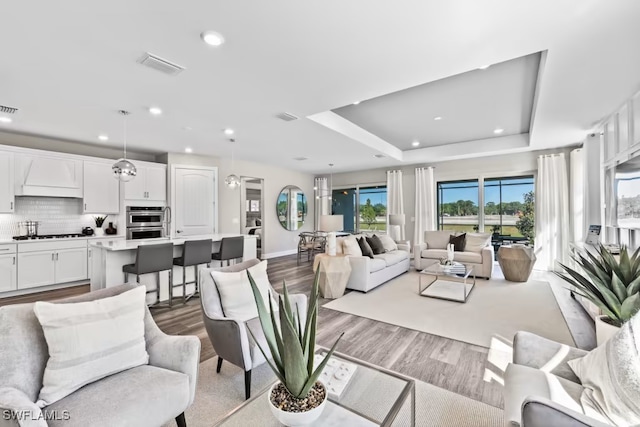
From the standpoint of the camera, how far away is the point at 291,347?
1084 mm

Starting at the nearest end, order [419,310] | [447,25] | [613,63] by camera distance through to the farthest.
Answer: [447,25] → [613,63] → [419,310]

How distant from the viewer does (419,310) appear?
3684mm

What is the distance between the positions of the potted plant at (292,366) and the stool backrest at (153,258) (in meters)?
2.94

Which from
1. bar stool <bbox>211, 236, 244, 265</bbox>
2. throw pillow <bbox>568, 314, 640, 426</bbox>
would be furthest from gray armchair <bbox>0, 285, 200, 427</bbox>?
bar stool <bbox>211, 236, 244, 265</bbox>

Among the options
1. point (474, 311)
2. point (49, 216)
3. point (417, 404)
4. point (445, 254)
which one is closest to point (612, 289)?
point (417, 404)

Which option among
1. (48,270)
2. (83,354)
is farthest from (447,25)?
(48,270)

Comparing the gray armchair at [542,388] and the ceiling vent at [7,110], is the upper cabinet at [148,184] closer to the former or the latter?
the ceiling vent at [7,110]

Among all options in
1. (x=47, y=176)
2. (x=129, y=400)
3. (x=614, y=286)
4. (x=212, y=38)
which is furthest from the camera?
(x=47, y=176)

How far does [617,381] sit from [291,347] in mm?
1320

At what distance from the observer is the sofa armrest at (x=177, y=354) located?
1571mm

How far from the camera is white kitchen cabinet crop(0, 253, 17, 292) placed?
14.0ft

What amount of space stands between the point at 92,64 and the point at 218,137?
8.19 feet

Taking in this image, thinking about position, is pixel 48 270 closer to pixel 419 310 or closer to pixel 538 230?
pixel 419 310

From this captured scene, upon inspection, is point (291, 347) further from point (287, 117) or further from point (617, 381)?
point (287, 117)
